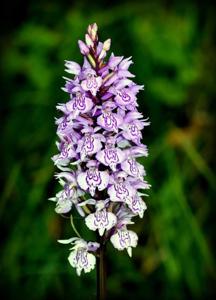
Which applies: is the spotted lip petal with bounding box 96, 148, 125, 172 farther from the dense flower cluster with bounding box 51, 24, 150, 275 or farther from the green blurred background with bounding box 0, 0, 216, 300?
the green blurred background with bounding box 0, 0, 216, 300

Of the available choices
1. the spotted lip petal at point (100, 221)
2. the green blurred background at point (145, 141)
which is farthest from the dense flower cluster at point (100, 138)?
the green blurred background at point (145, 141)

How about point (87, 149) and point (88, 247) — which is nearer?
point (87, 149)

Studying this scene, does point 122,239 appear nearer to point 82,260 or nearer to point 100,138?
point 82,260

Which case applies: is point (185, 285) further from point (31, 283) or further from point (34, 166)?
point (34, 166)

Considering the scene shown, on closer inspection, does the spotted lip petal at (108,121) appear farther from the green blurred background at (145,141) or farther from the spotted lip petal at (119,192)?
the green blurred background at (145,141)

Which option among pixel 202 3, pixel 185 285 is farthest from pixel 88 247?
pixel 202 3

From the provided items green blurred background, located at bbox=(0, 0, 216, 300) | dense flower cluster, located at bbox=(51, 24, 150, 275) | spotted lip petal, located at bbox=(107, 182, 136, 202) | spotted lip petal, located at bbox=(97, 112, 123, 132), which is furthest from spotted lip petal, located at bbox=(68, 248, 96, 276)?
green blurred background, located at bbox=(0, 0, 216, 300)

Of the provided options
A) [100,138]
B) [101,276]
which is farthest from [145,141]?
[100,138]
